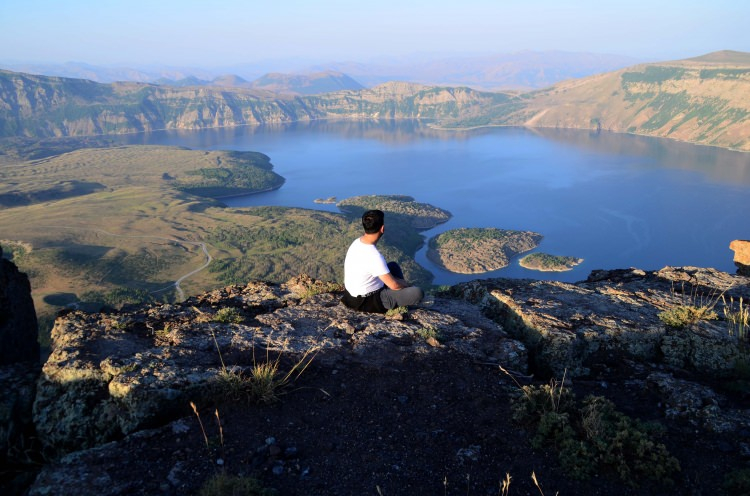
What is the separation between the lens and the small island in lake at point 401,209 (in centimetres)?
14512

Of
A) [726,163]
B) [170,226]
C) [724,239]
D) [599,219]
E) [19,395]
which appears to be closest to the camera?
[19,395]

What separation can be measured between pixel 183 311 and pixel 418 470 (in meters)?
7.17

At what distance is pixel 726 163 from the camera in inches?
7800

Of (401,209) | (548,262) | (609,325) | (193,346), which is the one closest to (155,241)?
(401,209)

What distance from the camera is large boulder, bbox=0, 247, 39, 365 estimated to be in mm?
9133

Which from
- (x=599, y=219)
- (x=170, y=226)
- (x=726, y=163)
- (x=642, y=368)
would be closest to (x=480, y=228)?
(x=599, y=219)

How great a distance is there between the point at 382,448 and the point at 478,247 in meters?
118

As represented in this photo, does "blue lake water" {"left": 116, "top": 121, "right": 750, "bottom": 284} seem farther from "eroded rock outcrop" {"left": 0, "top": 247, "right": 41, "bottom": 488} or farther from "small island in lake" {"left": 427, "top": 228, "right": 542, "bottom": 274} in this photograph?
"eroded rock outcrop" {"left": 0, "top": 247, "right": 41, "bottom": 488}

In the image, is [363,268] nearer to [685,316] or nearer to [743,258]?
[685,316]

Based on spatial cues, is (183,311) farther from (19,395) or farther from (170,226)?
(170,226)

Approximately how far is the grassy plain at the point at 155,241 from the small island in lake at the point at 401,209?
633 cm

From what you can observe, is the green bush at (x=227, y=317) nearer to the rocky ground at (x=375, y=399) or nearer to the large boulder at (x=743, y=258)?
the rocky ground at (x=375, y=399)

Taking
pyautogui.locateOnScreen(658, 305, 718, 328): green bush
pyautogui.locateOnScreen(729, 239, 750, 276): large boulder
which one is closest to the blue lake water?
pyautogui.locateOnScreen(729, 239, 750, 276): large boulder

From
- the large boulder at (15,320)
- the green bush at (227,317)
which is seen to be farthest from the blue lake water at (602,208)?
the large boulder at (15,320)
